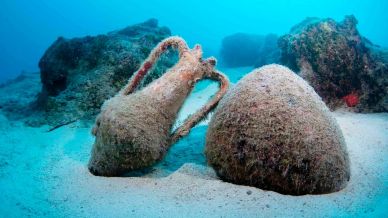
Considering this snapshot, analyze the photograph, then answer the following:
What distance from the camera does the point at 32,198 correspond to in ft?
10.4

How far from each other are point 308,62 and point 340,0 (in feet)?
290

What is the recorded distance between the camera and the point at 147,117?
3520 mm

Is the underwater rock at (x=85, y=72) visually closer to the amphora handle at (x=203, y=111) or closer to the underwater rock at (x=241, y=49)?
the amphora handle at (x=203, y=111)

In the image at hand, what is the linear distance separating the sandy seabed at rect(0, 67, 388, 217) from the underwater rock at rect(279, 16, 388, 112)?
5.51 feet

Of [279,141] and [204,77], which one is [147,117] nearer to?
[204,77]

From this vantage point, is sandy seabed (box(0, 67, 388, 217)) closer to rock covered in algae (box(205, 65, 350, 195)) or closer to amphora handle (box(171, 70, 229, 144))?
rock covered in algae (box(205, 65, 350, 195))

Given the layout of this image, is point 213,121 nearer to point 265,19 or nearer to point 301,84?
point 301,84

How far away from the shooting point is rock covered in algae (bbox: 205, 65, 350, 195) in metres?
2.92

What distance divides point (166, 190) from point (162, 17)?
348 ft

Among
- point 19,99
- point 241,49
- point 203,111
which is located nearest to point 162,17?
point 241,49

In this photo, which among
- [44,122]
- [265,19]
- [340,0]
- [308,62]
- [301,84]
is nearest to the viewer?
[301,84]

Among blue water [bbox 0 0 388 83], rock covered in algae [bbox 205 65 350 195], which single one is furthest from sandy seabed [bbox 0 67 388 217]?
blue water [bbox 0 0 388 83]

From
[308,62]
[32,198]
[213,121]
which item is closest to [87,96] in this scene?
[32,198]

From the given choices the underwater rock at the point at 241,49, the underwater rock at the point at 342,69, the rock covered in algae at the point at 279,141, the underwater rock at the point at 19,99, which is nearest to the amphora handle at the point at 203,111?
the rock covered in algae at the point at 279,141
